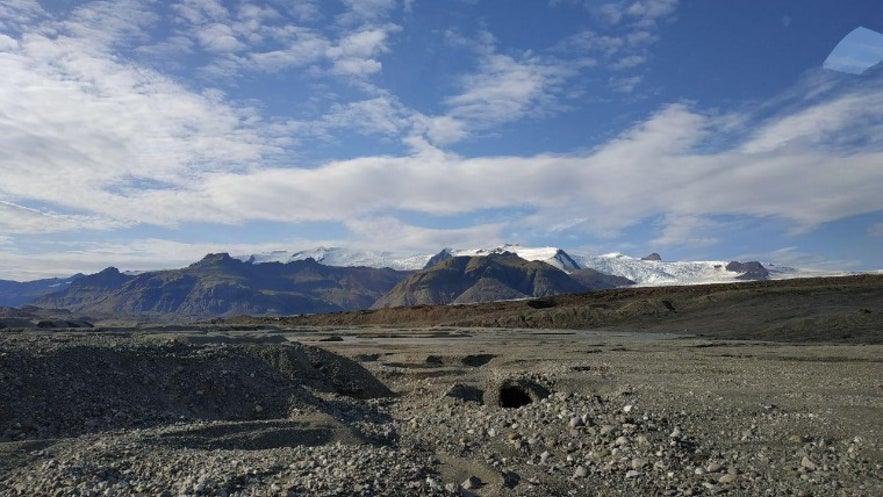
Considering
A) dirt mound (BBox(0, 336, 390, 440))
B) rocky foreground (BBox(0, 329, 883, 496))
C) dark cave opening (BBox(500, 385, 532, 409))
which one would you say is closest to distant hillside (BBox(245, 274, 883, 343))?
rocky foreground (BBox(0, 329, 883, 496))

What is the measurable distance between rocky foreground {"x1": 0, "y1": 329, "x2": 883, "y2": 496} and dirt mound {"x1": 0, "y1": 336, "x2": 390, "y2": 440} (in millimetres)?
57

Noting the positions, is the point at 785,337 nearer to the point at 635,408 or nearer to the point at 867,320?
the point at 867,320

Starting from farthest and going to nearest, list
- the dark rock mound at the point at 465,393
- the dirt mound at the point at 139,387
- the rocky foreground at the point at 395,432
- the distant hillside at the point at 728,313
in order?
the distant hillside at the point at 728,313 < the dark rock mound at the point at 465,393 < the dirt mound at the point at 139,387 < the rocky foreground at the point at 395,432

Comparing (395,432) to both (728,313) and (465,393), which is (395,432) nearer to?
(465,393)

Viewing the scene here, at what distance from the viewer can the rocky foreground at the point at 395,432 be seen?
34.0ft

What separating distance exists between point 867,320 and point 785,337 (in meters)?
8.04

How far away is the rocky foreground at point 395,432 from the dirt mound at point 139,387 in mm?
57

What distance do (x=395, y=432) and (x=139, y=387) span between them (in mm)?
8680

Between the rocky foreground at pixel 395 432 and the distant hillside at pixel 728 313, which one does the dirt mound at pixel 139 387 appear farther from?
the distant hillside at pixel 728 313

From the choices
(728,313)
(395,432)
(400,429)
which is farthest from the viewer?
(728,313)

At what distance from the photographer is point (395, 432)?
15.0m

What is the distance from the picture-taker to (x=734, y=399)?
16328 millimetres

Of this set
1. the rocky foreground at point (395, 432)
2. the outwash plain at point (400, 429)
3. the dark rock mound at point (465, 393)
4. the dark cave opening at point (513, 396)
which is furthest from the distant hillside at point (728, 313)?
the dark rock mound at point (465, 393)

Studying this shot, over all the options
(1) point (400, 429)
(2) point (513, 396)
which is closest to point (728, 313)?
(2) point (513, 396)
